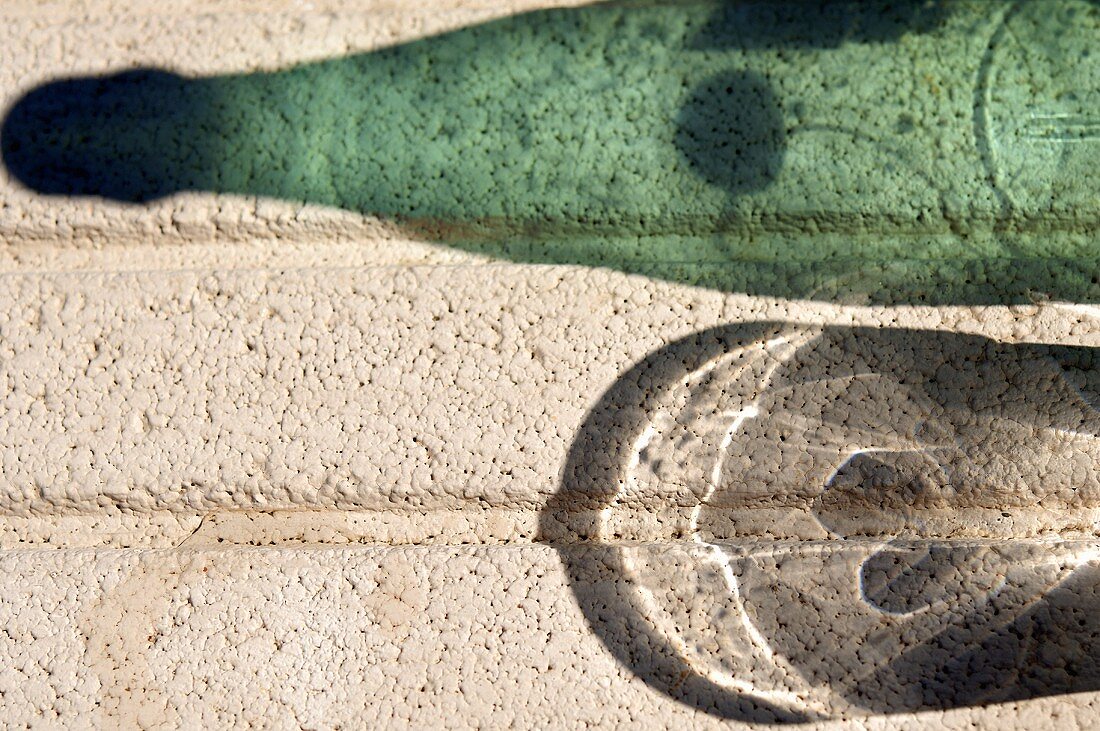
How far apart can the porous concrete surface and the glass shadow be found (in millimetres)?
40

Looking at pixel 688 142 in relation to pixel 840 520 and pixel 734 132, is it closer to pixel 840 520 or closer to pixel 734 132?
pixel 734 132

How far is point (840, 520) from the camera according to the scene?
1.30m

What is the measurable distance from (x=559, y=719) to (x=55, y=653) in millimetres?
732

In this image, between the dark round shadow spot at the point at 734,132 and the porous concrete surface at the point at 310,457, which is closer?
the porous concrete surface at the point at 310,457

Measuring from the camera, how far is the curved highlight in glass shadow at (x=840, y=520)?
3.99 feet

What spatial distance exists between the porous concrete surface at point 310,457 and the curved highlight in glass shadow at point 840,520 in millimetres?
33

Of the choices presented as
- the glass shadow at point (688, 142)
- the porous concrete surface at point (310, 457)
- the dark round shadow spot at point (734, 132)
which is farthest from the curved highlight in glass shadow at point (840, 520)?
the dark round shadow spot at point (734, 132)

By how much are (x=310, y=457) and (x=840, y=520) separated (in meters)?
0.79

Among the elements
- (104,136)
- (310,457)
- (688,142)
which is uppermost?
(688,142)

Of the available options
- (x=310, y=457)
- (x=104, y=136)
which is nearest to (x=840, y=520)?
(x=310, y=457)

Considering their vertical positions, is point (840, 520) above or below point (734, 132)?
below

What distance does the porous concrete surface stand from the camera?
1.25m

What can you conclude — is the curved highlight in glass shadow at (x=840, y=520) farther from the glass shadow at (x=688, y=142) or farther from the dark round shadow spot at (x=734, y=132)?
the dark round shadow spot at (x=734, y=132)

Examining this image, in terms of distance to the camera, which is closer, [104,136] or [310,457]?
[310,457]
